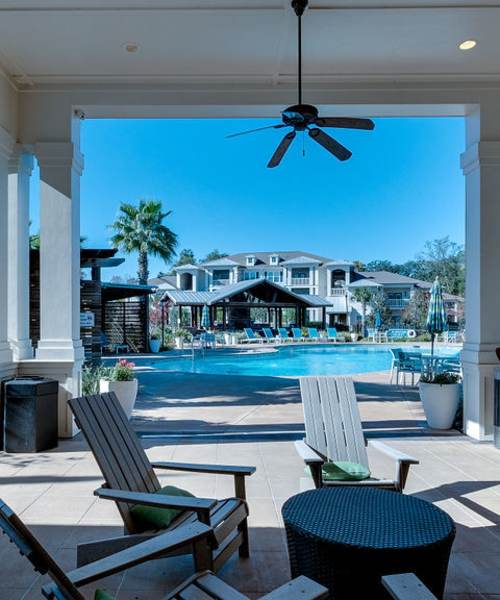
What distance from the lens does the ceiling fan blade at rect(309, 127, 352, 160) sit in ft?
14.6

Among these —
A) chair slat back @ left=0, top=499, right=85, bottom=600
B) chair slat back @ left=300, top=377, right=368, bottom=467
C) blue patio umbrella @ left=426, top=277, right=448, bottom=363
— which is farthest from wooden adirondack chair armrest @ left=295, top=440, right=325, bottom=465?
blue patio umbrella @ left=426, top=277, right=448, bottom=363

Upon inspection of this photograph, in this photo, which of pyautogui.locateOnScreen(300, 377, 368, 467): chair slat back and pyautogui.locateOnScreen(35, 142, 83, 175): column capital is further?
pyautogui.locateOnScreen(35, 142, 83, 175): column capital

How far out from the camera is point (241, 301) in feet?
95.5

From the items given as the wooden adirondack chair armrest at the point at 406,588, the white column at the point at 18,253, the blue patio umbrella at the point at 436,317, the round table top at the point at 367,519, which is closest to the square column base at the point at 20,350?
the white column at the point at 18,253

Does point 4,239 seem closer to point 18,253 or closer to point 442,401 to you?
point 18,253

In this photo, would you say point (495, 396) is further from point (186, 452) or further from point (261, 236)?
point (261, 236)

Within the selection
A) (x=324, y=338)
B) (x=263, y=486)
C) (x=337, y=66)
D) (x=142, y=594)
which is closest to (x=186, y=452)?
(x=263, y=486)

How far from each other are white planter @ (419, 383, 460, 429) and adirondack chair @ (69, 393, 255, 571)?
146 inches

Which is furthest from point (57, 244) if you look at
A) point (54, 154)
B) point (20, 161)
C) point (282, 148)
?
point (282, 148)

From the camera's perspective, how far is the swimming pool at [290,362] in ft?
51.5

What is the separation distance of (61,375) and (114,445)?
2.93 m

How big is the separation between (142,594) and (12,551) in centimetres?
100

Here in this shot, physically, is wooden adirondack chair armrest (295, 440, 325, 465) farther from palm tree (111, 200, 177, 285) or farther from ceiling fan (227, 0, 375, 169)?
palm tree (111, 200, 177, 285)

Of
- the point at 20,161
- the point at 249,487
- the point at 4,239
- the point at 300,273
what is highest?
the point at 300,273
